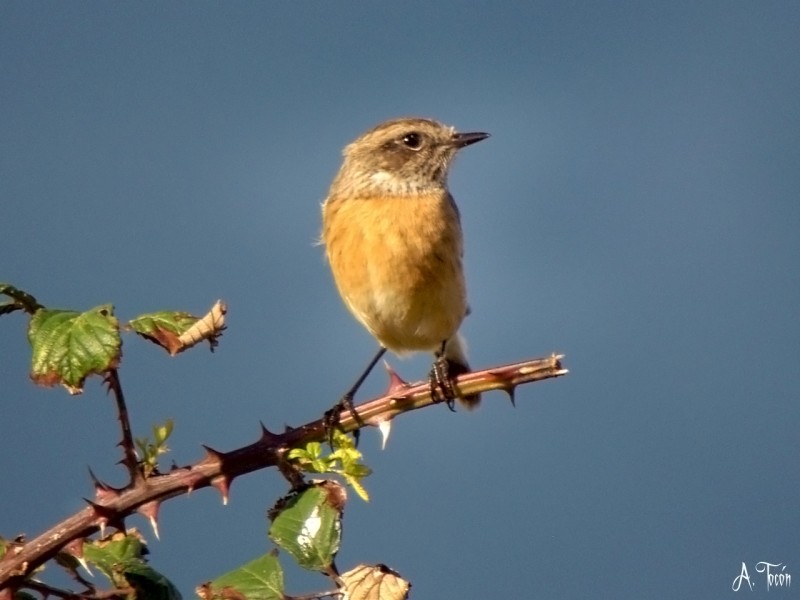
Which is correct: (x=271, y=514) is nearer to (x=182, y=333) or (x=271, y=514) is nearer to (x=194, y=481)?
(x=194, y=481)

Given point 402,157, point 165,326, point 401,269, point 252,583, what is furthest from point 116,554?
point 402,157

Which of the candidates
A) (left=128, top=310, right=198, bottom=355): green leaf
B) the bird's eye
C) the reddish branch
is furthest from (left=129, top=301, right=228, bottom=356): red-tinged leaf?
the bird's eye

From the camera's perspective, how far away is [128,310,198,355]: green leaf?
2416 mm

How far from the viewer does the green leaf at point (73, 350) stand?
2.28 metres

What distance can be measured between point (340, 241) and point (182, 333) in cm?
287

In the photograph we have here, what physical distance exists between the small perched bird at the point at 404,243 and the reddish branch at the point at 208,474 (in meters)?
1.86

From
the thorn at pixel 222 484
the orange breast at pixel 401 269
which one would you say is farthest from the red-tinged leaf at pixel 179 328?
the orange breast at pixel 401 269

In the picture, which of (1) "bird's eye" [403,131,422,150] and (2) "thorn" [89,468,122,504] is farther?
(1) "bird's eye" [403,131,422,150]

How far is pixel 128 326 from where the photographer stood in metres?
2.46

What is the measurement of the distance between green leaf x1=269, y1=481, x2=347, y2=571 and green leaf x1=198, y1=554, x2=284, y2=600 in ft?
0.19

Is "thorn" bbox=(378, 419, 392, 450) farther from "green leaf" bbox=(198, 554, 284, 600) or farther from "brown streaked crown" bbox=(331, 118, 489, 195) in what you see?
"brown streaked crown" bbox=(331, 118, 489, 195)

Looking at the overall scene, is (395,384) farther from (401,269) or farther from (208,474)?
(401,269)

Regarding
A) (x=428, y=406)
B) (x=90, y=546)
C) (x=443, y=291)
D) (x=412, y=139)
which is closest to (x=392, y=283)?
(x=443, y=291)

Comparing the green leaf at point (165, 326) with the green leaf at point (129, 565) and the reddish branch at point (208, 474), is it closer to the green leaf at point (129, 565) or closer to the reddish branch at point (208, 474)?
the reddish branch at point (208, 474)
